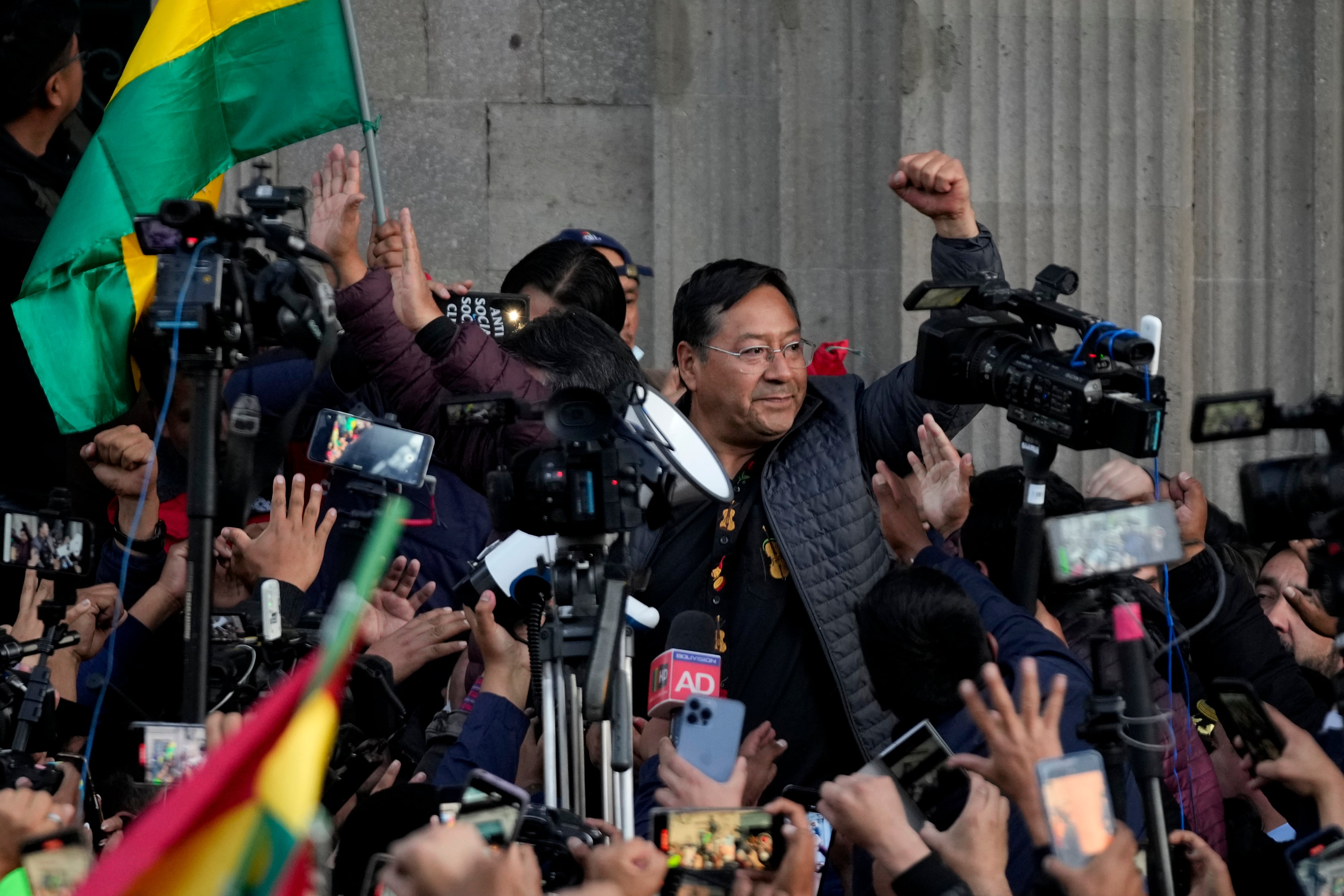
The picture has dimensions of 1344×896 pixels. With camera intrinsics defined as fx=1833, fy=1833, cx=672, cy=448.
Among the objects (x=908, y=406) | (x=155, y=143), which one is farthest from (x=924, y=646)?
(x=155, y=143)

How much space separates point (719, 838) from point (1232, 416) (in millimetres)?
1100

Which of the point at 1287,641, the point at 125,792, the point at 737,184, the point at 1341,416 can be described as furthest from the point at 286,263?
the point at 737,184

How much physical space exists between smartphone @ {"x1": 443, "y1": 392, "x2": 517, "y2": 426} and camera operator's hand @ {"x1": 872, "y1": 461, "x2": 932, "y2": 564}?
3.09 ft

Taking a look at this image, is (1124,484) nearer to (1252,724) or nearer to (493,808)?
(1252,724)

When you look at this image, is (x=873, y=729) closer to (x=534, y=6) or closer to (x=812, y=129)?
(x=812, y=129)

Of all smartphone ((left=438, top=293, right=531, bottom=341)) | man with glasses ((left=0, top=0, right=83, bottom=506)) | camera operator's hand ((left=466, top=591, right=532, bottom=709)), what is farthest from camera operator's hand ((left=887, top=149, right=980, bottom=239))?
man with glasses ((left=0, top=0, right=83, bottom=506))

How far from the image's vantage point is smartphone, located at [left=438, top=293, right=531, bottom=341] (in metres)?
4.84

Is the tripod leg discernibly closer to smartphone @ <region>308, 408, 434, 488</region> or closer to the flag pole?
smartphone @ <region>308, 408, 434, 488</region>

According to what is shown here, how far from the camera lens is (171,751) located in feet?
10.0

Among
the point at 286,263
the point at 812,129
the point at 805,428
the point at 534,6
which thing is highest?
the point at 534,6

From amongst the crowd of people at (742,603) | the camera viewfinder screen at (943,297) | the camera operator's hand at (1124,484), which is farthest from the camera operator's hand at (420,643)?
the camera operator's hand at (1124,484)

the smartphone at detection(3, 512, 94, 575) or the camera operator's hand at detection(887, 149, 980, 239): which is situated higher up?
the camera operator's hand at detection(887, 149, 980, 239)

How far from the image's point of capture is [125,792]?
12.8 feet

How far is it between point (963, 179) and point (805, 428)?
26.7 inches
